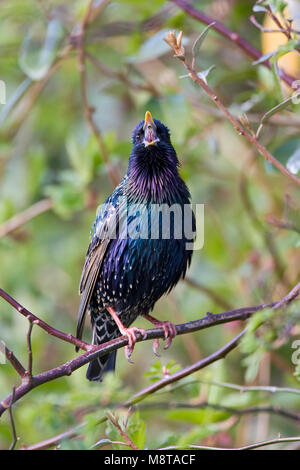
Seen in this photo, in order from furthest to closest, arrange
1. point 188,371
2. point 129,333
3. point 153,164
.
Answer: point 153,164
point 129,333
point 188,371

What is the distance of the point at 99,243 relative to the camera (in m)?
3.96

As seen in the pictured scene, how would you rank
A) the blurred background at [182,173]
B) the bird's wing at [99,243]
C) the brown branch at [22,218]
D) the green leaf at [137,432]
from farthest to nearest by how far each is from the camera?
the brown branch at [22,218] < the blurred background at [182,173] < the bird's wing at [99,243] < the green leaf at [137,432]

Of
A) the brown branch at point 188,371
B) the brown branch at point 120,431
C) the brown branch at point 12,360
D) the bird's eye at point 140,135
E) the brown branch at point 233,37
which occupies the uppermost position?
the brown branch at point 233,37

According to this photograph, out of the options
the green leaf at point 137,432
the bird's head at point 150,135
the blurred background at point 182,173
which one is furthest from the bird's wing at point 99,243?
the green leaf at point 137,432

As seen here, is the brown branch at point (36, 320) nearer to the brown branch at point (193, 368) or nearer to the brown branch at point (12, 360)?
the brown branch at point (12, 360)

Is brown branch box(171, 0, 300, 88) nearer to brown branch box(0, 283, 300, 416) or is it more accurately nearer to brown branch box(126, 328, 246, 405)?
brown branch box(0, 283, 300, 416)

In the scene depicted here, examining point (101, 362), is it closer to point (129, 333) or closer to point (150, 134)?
point (129, 333)

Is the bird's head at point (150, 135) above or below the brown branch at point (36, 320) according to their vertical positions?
above

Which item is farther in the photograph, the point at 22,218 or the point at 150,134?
the point at 22,218

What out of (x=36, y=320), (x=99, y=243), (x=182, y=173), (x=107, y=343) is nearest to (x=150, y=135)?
(x=99, y=243)

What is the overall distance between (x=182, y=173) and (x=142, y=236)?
3.43ft

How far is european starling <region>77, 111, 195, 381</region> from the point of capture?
3762 millimetres

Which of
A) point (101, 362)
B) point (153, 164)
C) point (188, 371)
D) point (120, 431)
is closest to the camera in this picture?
point (120, 431)

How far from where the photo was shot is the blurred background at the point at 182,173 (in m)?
4.19
